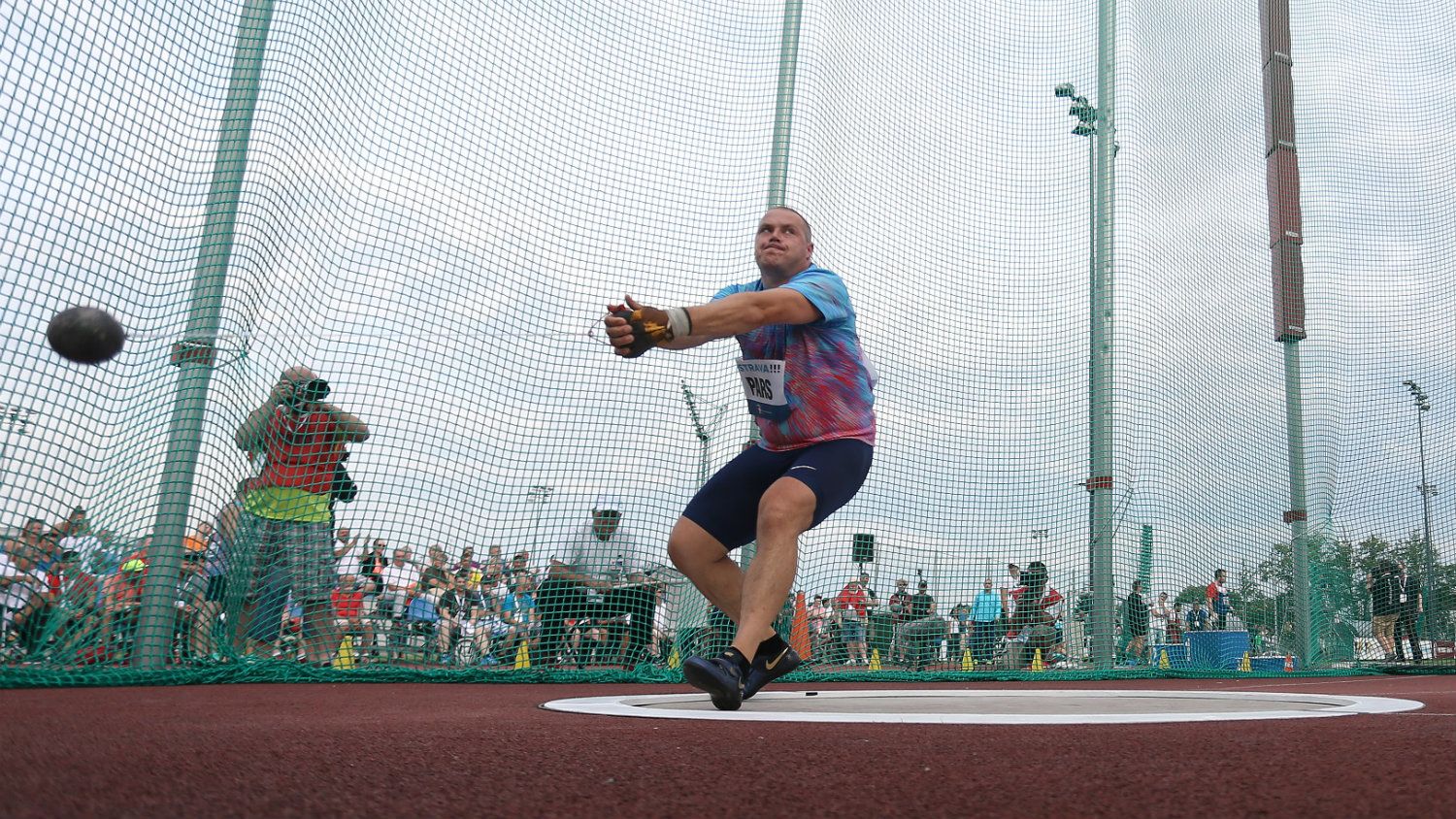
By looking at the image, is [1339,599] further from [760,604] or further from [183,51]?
[183,51]

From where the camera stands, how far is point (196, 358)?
4.50m

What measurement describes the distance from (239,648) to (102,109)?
95.9 inches

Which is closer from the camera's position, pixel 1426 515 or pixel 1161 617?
pixel 1161 617

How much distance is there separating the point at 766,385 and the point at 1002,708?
1238 millimetres

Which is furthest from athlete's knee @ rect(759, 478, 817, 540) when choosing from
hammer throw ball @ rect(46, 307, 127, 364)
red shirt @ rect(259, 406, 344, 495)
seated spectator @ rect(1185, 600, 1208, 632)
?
seated spectator @ rect(1185, 600, 1208, 632)

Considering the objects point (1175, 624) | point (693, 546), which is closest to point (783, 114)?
point (693, 546)

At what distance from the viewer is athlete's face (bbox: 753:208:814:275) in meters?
3.49

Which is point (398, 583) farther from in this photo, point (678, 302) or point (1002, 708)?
point (1002, 708)

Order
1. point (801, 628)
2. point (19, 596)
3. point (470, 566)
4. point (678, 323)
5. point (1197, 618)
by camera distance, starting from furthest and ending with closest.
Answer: point (1197, 618) < point (801, 628) < point (470, 566) < point (19, 596) < point (678, 323)

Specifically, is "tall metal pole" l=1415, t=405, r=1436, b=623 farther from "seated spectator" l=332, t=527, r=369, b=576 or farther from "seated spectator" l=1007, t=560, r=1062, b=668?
"seated spectator" l=332, t=527, r=369, b=576

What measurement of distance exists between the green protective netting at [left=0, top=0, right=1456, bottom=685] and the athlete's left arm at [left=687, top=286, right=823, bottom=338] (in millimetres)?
2770

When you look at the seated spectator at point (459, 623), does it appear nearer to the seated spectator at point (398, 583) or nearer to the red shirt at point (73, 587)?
the seated spectator at point (398, 583)

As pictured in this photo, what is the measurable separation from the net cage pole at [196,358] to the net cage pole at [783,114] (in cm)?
300

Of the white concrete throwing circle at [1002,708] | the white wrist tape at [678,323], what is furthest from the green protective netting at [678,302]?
the white wrist tape at [678,323]
